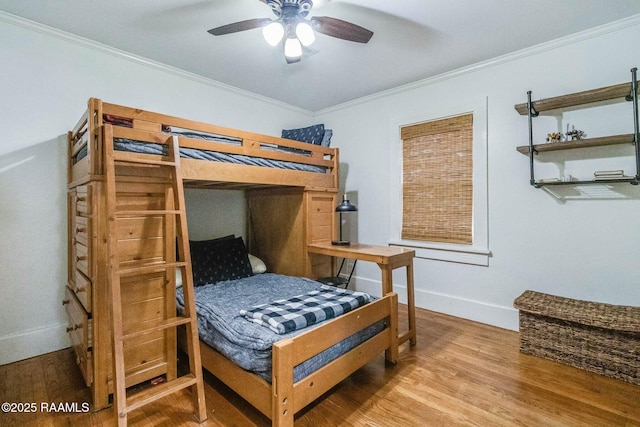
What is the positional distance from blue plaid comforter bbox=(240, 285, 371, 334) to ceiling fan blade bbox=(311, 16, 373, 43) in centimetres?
174

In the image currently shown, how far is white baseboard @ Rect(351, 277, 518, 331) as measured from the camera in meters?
2.80

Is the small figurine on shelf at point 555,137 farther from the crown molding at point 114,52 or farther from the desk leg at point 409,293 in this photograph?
the crown molding at point 114,52

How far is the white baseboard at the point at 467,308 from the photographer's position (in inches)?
110

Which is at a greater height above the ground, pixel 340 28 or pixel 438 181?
pixel 340 28

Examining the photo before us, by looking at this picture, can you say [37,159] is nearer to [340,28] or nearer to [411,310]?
[340,28]

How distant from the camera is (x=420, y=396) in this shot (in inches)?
71.5

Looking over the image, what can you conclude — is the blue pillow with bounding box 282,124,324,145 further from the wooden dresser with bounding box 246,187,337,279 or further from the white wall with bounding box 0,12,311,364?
the white wall with bounding box 0,12,311,364

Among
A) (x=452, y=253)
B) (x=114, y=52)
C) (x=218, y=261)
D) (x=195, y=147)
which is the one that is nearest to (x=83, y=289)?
(x=218, y=261)

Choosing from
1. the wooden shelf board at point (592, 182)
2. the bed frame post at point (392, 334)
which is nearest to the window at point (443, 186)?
the wooden shelf board at point (592, 182)

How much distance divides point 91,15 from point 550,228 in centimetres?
396

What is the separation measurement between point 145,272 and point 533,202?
3064 mm

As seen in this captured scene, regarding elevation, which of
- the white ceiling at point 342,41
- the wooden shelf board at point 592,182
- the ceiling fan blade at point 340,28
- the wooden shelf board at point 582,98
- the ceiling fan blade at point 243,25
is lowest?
the wooden shelf board at point 592,182

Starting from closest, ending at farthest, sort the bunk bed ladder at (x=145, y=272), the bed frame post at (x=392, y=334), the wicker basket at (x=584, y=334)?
the bunk bed ladder at (x=145, y=272) → the wicker basket at (x=584, y=334) → the bed frame post at (x=392, y=334)

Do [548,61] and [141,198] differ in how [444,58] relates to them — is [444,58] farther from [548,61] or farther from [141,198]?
[141,198]
